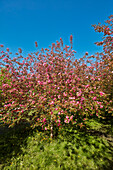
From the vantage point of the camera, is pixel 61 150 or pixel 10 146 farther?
pixel 10 146

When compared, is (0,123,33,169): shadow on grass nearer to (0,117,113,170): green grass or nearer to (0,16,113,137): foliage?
(0,117,113,170): green grass

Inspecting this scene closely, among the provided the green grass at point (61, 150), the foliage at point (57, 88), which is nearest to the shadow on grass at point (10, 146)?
the green grass at point (61, 150)

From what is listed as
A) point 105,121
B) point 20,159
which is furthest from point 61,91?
point 105,121

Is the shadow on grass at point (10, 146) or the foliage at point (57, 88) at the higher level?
the foliage at point (57, 88)

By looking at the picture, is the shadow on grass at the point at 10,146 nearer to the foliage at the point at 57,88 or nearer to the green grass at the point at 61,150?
the green grass at the point at 61,150

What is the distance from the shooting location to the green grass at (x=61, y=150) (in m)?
3.83

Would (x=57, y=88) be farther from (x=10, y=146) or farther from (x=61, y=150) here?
(x=10, y=146)

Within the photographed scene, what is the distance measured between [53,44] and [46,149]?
5.47 m

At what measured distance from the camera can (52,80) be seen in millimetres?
4840

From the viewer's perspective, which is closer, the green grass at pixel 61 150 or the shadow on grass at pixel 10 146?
the green grass at pixel 61 150

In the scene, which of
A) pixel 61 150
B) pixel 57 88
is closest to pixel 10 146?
pixel 61 150

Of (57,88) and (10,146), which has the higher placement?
(57,88)

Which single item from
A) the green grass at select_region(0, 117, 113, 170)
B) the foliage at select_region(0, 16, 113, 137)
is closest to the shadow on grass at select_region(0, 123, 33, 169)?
the green grass at select_region(0, 117, 113, 170)

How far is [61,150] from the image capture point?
4.48 metres
